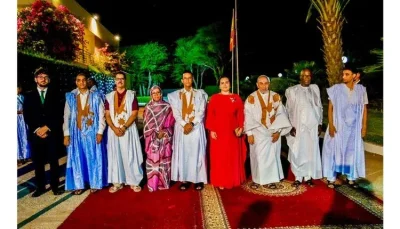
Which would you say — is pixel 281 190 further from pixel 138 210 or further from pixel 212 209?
pixel 138 210

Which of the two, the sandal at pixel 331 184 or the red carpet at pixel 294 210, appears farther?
the sandal at pixel 331 184

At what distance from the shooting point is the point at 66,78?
33.0ft

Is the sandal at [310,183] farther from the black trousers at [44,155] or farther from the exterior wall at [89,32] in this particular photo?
the exterior wall at [89,32]

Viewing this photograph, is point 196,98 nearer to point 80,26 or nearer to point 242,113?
point 242,113

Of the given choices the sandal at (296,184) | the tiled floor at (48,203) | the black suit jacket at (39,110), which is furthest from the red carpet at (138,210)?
the sandal at (296,184)

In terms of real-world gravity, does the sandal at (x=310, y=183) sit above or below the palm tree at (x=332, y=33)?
below

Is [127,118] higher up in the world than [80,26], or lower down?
lower down

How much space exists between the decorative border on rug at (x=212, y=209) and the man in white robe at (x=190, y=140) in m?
0.26

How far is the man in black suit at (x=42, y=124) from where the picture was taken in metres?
5.09

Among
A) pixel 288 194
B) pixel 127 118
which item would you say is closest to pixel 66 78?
pixel 127 118

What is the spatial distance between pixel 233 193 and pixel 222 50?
37.5 m

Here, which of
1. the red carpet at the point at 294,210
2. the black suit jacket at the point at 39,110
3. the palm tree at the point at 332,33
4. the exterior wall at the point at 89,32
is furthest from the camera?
the exterior wall at the point at 89,32

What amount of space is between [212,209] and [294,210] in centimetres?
105

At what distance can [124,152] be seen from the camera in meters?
5.38
